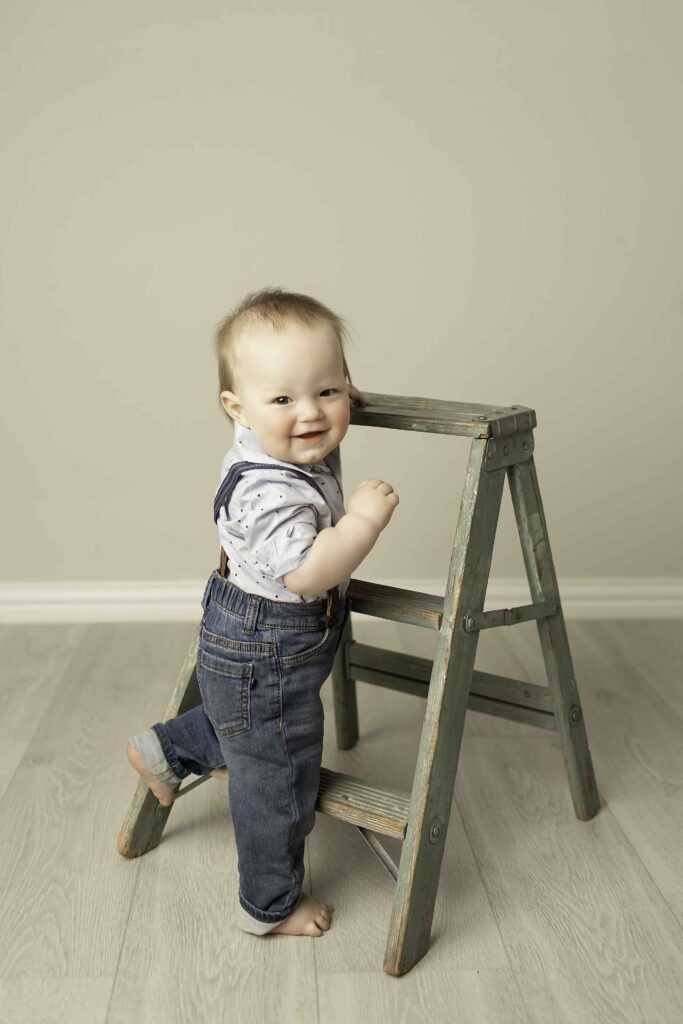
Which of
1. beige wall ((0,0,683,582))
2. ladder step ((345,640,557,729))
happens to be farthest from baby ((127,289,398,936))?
beige wall ((0,0,683,582))

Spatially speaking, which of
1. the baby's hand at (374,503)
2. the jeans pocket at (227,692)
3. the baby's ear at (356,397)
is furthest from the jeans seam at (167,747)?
the baby's ear at (356,397)

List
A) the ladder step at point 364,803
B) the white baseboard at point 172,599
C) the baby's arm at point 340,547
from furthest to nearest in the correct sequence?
the white baseboard at point 172,599, the ladder step at point 364,803, the baby's arm at point 340,547

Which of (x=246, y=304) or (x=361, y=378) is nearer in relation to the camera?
(x=246, y=304)

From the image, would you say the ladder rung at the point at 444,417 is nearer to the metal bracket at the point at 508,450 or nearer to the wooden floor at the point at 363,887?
the metal bracket at the point at 508,450

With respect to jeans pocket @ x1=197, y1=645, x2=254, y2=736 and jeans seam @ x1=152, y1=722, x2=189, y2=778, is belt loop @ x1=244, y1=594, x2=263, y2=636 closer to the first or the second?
jeans pocket @ x1=197, y1=645, x2=254, y2=736

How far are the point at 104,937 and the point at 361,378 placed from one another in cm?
165

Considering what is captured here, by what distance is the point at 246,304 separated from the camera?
150 cm

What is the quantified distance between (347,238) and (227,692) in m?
1.57

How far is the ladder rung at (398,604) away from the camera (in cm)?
159

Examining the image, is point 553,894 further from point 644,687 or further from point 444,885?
point 644,687

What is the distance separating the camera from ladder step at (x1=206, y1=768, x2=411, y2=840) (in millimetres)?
1522

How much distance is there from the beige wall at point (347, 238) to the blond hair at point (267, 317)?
4.14 ft

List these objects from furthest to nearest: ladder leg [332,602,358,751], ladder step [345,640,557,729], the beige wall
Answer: the beige wall
ladder leg [332,602,358,751]
ladder step [345,640,557,729]

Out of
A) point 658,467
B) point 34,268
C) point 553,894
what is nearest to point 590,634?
point 658,467
